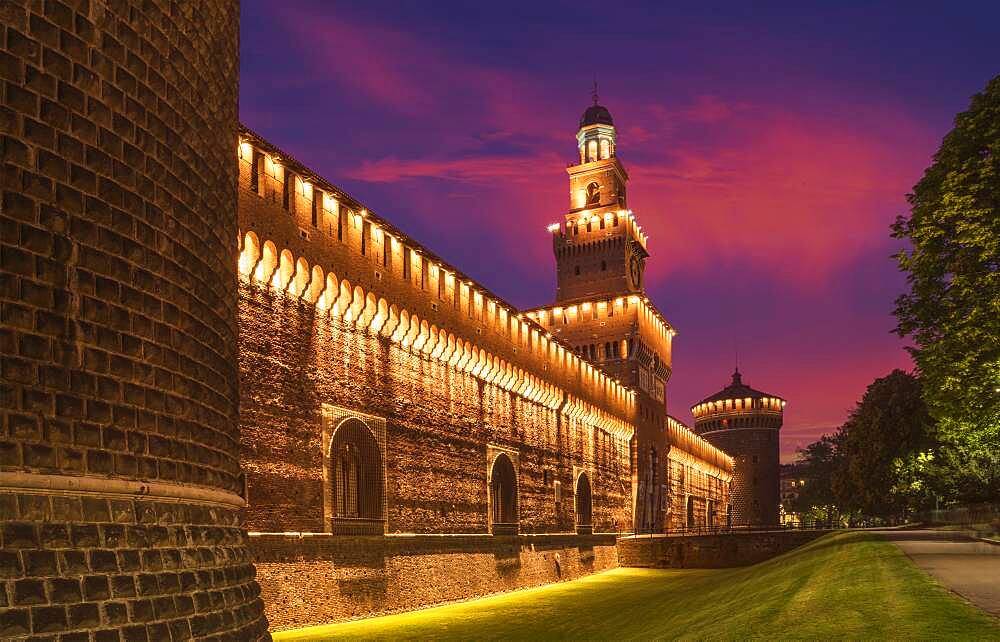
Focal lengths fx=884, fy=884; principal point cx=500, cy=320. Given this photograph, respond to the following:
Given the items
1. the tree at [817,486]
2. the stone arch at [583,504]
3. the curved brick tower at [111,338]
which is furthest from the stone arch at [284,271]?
the tree at [817,486]

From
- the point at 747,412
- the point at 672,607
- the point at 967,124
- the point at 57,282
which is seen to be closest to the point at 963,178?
the point at 967,124

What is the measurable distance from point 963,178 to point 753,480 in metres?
70.1

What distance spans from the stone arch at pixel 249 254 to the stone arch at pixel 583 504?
1002 inches

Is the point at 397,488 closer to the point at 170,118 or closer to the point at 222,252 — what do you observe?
the point at 222,252

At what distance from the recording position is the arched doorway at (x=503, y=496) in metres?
32.0

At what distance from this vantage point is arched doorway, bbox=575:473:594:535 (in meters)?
42.2

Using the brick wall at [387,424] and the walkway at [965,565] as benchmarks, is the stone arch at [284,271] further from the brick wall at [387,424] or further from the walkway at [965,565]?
the walkway at [965,565]

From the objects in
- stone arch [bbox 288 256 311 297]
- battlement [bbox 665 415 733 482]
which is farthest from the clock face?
stone arch [bbox 288 256 311 297]

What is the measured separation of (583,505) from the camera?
43.1m

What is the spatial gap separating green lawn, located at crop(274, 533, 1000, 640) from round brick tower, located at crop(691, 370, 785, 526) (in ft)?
171

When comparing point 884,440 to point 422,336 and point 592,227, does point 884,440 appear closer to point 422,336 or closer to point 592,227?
point 592,227

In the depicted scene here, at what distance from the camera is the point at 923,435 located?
4359 cm

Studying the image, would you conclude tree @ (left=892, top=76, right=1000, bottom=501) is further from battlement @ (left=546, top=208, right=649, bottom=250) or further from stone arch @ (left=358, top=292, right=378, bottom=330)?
battlement @ (left=546, top=208, right=649, bottom=250)

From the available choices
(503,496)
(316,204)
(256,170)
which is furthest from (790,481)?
(256,170)
